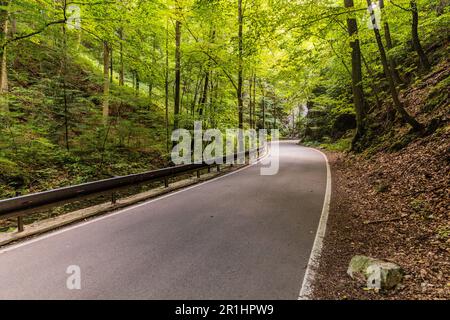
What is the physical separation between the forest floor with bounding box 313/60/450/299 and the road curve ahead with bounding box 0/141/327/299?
561 millimetres

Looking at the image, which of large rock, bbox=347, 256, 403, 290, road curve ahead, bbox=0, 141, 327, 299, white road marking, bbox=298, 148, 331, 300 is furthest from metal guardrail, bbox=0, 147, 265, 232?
large rock, bbox=347, 256, 403, 290

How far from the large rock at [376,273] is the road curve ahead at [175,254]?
743 mm

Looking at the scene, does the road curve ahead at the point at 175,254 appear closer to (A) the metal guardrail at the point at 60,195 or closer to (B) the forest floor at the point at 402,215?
(B) the forest floor at the point at 402,215

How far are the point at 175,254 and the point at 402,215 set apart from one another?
4878mm

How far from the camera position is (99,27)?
8.90 meters

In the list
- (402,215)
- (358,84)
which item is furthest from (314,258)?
(358,84)

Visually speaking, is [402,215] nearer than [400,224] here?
No

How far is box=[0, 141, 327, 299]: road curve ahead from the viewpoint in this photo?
3.26m

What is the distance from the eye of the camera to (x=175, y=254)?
4199mm

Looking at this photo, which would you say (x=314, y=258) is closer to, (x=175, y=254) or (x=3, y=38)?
(x=175, y=254)

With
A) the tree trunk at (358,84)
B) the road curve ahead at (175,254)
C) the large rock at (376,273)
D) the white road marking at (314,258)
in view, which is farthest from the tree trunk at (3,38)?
the tree trunk at (358,84)

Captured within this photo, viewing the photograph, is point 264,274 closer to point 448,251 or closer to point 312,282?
point 312,282

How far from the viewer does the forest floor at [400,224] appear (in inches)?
133

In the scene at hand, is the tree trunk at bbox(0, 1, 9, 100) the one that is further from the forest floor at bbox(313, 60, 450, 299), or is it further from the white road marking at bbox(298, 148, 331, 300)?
the forest floor at bbox(313, 60, 450, 299)
